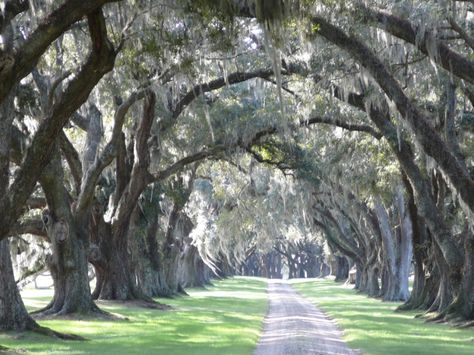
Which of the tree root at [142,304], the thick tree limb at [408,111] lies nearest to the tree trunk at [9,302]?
the thick tree limb at [408,111]

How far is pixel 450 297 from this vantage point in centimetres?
2150

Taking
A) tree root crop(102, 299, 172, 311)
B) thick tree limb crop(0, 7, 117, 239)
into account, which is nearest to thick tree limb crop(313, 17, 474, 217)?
thick tree limb crop(0, 7, 117, 239)

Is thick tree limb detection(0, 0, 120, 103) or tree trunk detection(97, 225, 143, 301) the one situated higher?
thick tree limb detection(0, 0, 120, 103)

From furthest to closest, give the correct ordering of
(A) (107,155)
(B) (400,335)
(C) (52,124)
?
(A) (107,155) < (B) (400,335) < (C) (52,124)

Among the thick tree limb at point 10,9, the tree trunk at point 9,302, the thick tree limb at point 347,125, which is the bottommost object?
the tree trunk at point 9,302

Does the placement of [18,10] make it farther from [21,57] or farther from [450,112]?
[450,112]

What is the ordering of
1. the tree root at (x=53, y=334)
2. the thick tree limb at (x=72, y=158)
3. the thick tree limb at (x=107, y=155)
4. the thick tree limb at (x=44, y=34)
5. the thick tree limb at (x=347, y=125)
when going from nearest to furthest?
1. the thick tree limb at (x=44, y=34)
2. the tree root at (x=53, y=334)
3. the thick tree limb at (x=107, y=155)
4. the thick tree limb at (x=72, y=158)
5. the thick tree limb at (x=347, y=125)

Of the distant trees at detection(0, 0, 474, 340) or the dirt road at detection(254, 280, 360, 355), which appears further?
the dirt road at detection(254, 280, 360, 355)

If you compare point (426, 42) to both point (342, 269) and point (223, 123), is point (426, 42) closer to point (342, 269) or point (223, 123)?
point (223, 123)

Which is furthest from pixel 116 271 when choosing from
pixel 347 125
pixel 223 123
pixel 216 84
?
pixel 347 125

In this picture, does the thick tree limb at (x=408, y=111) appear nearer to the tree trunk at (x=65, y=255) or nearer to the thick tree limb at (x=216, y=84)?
the thick tree limb at (x=216, y=84)

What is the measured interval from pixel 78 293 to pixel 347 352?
831 centimetres

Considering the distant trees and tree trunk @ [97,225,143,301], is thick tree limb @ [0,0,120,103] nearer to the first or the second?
the distant trees

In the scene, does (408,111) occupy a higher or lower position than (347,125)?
lower
